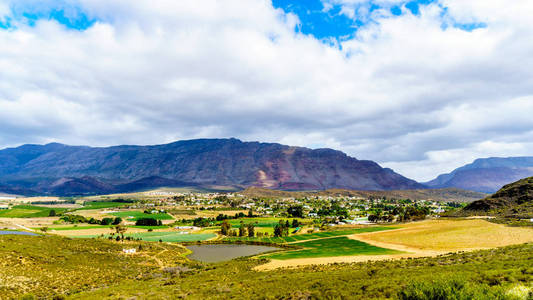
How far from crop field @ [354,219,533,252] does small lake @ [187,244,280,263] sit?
108 feet

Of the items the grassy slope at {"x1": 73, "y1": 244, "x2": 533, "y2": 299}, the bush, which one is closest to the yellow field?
the grassy slope at {"x1": 73, "y1": 244, "x2": 533, "y2": 299}

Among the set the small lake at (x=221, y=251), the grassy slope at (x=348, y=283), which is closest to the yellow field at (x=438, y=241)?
the grassy slope at (x=348, y=283)

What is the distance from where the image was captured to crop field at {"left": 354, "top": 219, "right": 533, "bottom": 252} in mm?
57406

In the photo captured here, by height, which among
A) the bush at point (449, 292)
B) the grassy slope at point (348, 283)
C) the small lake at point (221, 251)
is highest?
the bush at point (449, 292)

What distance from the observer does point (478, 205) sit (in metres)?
126

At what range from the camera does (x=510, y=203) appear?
11369cm

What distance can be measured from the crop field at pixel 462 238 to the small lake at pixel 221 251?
33.1 m

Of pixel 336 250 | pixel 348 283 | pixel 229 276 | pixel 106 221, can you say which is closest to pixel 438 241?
pixel 336 250

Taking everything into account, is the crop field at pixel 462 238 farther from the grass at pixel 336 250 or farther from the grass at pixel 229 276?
the grass at pixel 229 276

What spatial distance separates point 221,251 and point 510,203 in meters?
115

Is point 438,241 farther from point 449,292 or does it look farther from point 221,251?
point 449,292

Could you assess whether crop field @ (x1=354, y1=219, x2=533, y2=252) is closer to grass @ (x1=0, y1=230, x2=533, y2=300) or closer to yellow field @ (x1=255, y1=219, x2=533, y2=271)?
yellow field @ (x1=255, y1=219, x2=533, y2=271)

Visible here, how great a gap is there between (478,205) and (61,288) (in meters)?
150

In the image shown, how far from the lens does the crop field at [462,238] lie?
57.4 meters
